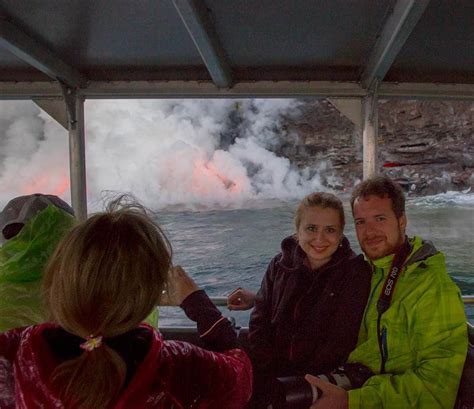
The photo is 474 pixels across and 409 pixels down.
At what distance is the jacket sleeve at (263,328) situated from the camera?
148 cm

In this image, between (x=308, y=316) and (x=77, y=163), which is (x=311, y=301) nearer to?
(x=308, y=316)

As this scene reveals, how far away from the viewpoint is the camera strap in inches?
53.7

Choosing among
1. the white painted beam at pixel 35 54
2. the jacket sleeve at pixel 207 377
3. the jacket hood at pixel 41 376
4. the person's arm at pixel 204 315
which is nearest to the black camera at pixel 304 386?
the person's arm at pixel 204 315

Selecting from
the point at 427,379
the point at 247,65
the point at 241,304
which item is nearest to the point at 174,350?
the point at 427,379

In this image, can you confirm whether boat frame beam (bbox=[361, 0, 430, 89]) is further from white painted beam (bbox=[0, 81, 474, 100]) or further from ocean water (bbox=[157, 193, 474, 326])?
ocean water (bbox=[157, 193, 474, 326])

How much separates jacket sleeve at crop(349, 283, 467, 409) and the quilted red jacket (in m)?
0.67

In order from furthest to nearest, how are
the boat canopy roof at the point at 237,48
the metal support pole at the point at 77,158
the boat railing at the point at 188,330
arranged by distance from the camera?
1. the metal support pole at the point at 77,158
2. the boat railing at the point at 188,330
3. the boat canopy roof at the point at 237,48

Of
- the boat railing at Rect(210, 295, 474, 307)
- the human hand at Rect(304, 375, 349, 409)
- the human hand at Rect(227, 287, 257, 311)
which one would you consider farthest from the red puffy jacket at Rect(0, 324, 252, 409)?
the boat railing at Rect(210, 295, 474, 307)

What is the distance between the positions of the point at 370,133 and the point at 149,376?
6.34 feet

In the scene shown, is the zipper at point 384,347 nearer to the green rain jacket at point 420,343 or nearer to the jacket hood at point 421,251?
the green rain jacket at point 420,343

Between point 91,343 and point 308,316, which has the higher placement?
point 91,343

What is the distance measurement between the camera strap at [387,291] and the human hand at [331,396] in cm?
17

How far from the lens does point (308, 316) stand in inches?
57.1

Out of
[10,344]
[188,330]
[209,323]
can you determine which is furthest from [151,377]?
[188,330]
